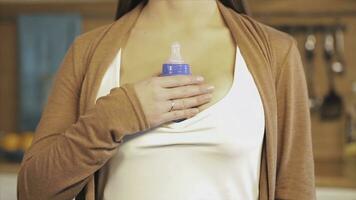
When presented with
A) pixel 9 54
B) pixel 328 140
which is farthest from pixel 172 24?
pixel 9 54

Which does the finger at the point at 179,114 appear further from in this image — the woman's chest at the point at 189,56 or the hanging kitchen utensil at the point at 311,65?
the hanging kitchen utensil at the point at 311,65

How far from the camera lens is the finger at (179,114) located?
2.31 feet

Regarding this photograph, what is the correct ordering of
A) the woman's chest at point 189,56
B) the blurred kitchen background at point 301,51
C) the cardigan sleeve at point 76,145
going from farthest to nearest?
the blurred kitchen background at point 301,51 < the woman's chest at point 189,56 < the cardigan sleeve at point 76,145

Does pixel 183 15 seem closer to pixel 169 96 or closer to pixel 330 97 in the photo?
pixel 169 96

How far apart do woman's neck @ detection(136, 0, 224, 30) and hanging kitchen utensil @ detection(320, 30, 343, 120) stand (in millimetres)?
1318

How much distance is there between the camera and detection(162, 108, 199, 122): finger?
27.7 inches

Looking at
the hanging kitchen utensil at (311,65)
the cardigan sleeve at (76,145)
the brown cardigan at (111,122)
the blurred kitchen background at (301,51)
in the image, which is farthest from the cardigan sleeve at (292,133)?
the hanging kitchen utensil at (311,65)

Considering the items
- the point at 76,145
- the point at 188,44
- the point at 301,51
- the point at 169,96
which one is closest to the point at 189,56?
the point at 188,44

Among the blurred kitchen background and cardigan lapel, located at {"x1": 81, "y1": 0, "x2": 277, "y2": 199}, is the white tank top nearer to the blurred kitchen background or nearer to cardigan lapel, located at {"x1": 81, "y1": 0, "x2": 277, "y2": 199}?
cardigan lapel, located at {"x1": 81, "y1": 0, "x2": 277, "y2": 199}

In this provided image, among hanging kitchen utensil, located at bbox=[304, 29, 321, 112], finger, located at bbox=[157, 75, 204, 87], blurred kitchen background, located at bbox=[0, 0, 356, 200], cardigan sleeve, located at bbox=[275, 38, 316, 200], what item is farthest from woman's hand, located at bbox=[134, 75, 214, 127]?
hanging kitchen utensil, located at bbox=[304, 29, 321, 112]

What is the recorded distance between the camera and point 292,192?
2.44 feet

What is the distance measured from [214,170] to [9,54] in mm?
1866

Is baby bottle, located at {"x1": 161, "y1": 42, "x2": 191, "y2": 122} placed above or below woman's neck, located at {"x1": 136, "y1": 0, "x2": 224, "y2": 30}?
below

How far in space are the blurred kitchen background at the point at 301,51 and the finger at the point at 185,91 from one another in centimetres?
110
